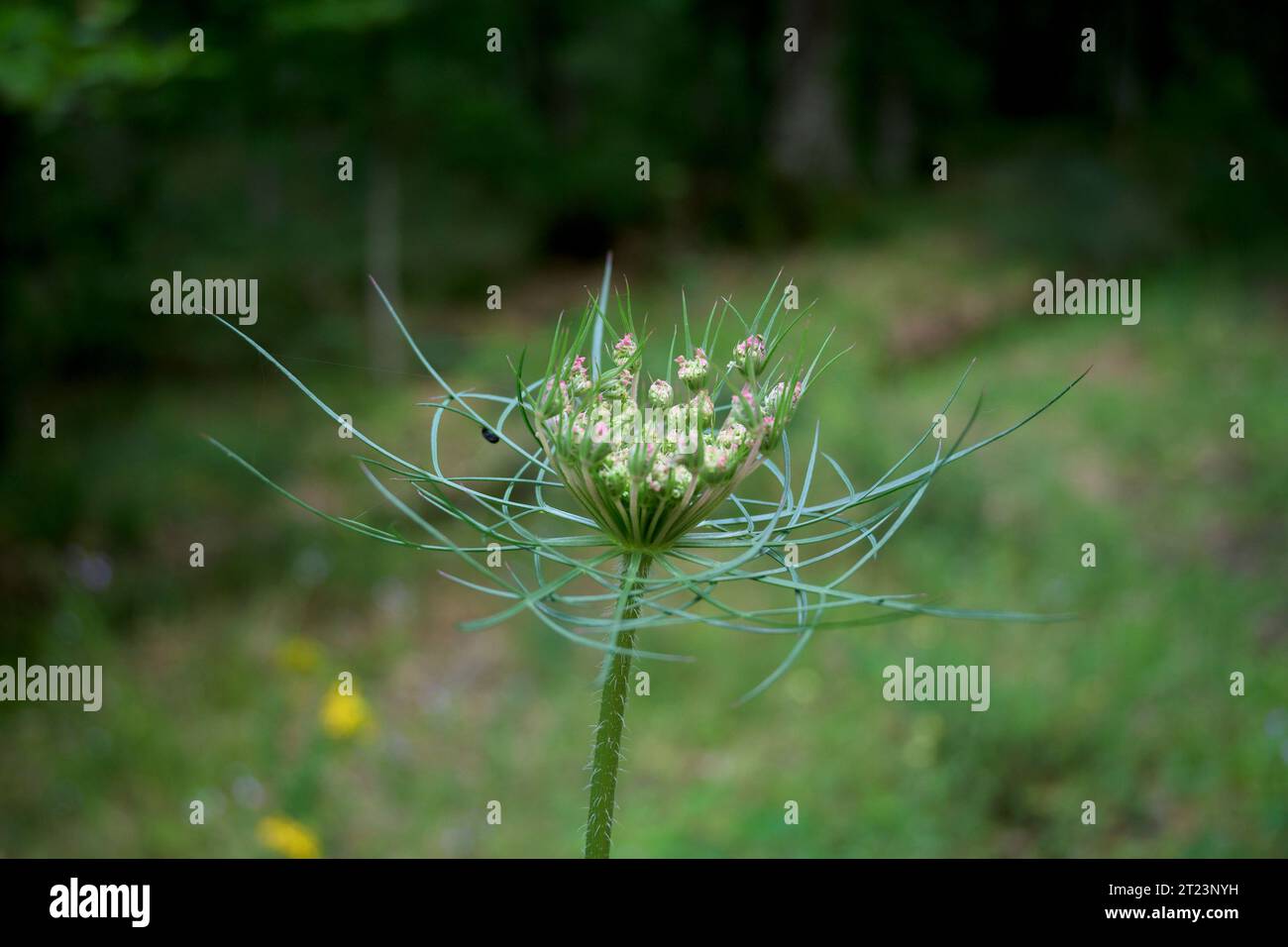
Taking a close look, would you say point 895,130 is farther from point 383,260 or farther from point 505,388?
point 505,388

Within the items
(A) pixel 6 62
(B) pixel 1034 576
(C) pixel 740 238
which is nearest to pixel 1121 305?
(C) pixel 740 238

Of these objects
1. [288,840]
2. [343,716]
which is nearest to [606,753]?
[288,840]

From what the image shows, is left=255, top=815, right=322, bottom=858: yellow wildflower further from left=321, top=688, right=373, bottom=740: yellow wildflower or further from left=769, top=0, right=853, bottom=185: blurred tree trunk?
left=769, top=0, right=853, bottom=185: blurred tree trunk

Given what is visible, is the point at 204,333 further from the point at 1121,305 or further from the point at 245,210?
the point at 1121,305

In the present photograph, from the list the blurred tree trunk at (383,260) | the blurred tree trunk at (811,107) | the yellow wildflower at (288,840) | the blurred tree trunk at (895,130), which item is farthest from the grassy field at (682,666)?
the blurred tree trunk at (895,130)

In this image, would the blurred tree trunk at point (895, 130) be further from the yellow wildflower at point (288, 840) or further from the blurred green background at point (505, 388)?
the yellow wildflower at point (288, 840)

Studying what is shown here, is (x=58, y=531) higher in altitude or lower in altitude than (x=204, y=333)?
lower
